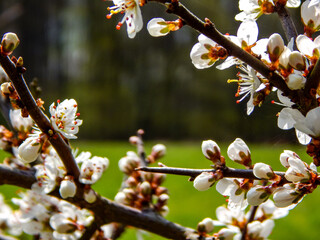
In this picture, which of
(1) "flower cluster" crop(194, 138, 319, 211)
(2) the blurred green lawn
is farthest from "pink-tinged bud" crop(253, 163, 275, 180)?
(2) the blurred green lawn

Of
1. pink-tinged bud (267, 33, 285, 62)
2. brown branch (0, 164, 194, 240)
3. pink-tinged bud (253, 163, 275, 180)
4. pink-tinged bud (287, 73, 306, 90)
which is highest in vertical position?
pink-tinged bud (267, 33, 285, 62)

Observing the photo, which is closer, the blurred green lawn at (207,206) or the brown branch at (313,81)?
the brown branch at (313,81)

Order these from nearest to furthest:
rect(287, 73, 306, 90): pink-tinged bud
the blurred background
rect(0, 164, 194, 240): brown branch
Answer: rect(287, 73, 306, 90): pink-tinged bud, rect(0, 164, 194, 240): brown branch, the blurred background

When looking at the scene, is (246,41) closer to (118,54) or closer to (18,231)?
(18,231)

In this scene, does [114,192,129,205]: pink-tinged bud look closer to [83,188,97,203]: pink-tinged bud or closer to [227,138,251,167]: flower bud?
[83,188,97,203]: pink-tinged bud

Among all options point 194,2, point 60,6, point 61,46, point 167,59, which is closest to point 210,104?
point 167,59

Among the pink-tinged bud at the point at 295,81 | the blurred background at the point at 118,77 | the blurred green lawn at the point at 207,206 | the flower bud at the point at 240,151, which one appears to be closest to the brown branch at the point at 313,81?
the pink-tinged bud at the point at 295,81

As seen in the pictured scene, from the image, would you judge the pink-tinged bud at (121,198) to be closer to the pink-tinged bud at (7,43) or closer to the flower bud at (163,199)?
the flower bud at (163,199)

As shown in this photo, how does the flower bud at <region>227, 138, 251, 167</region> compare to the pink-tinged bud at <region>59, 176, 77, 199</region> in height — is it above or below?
above
